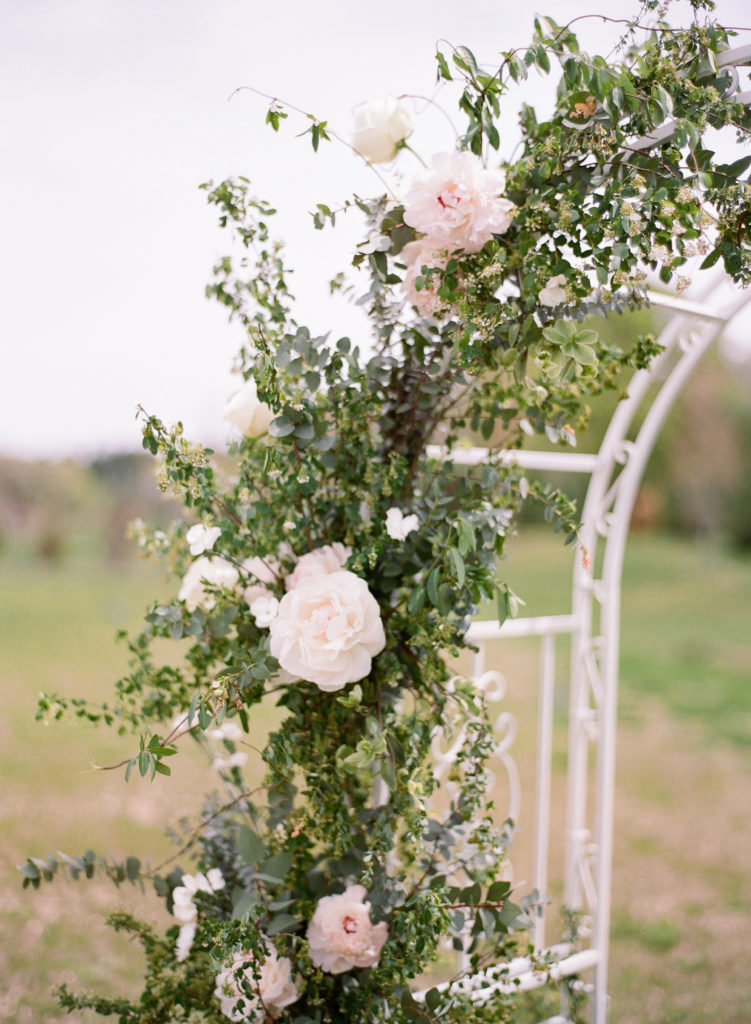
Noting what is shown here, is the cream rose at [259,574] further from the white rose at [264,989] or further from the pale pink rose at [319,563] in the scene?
the white rose at [264,989]

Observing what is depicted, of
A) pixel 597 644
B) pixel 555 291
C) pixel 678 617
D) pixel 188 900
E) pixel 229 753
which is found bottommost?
pixel 188 900

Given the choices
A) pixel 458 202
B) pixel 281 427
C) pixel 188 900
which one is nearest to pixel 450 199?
pixel 458 202

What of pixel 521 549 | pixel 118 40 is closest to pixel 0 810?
pixel 118 40

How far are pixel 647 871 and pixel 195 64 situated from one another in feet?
12.1

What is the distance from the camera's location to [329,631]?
1069mm

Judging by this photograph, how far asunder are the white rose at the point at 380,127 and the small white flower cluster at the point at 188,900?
102 centimetres

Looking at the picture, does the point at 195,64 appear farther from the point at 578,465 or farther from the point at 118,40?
the point at 578,465

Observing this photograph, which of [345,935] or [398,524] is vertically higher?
[398,524]

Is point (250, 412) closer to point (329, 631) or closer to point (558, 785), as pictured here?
point (329, 631)

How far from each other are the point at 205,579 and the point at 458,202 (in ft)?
2.01

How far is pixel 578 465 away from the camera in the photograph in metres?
1.89

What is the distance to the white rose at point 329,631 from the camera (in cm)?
107

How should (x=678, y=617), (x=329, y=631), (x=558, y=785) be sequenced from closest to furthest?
(x=329, y=631), (x=558, y=785), (x=678, y=617)

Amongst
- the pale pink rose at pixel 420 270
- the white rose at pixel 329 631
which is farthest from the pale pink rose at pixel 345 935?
the pale pink rose at pixel 420 270
